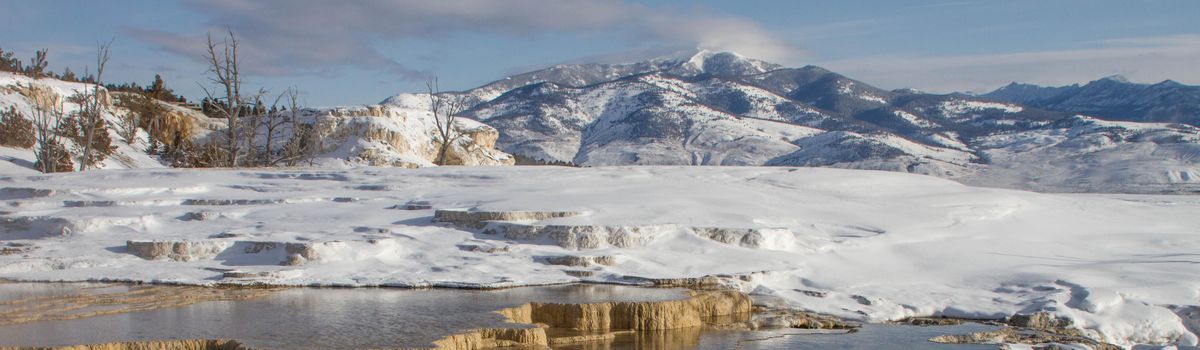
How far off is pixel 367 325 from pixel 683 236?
31.6 feet

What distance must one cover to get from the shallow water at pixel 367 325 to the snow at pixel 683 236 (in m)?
1.44

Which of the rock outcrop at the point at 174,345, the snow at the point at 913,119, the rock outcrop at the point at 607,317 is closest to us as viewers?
the rock outcrop at the point at 174,345

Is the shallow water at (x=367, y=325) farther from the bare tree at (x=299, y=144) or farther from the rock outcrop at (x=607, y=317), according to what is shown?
the bare tree at (x=299, y=144)

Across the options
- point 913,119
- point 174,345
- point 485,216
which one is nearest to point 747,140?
point 913,119

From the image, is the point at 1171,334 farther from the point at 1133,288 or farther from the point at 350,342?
the point at 350,342

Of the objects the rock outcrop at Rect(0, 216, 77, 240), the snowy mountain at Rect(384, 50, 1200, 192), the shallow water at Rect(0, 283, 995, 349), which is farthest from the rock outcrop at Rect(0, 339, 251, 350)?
the snowy mountain at Rect(384, 50, 1200, 192)

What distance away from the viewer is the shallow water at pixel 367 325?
1252cm

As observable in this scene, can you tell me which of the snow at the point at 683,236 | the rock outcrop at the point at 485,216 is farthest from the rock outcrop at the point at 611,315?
the rock outcrop at the point at 485,216

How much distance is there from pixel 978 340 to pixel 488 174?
63.9ft

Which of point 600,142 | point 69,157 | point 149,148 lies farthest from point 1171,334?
point 600,142

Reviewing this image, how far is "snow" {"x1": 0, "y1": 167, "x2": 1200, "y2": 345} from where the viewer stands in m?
17.9

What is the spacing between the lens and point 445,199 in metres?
26.3

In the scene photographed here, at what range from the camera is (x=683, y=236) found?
21.8 metres

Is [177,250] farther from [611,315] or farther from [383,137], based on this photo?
[383,137]
